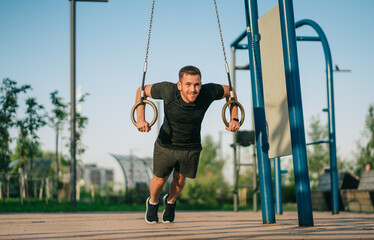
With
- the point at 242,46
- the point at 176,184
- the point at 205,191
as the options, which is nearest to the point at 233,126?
the point at 176,184

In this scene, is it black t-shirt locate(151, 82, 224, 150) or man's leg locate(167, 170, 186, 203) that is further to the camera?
man's leg locate(167, 170, 186, 203)

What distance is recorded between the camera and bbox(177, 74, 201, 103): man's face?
4684 millimetres

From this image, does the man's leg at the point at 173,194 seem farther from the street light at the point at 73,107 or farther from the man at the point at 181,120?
the street light at the point at 73,107

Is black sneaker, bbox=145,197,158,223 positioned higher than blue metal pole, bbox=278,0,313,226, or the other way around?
blue metal pole, bbox=278,0,313,226

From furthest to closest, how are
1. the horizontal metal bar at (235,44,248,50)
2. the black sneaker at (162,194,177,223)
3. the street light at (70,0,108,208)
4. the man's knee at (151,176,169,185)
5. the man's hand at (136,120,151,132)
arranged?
1. the street light at (70,0,108,208)
2. the horizontal metal bar at (235,44,248,50)
3. the black sneaker at (162,194,177,223)
4. the man's knee at (151,176,169,185)
5. the man's hand at (136,120,151,132)

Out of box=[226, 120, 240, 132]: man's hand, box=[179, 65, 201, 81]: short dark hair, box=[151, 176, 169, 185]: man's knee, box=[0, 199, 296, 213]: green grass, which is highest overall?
box=[179, 65, 201, 81]: short dark hair

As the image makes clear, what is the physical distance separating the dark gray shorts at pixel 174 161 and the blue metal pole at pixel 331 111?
3.72m

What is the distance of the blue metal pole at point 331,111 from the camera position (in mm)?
7957

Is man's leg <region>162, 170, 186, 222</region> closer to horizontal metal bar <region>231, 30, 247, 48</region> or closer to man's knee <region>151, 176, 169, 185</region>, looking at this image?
man's knee <region>151, 176, 169, 185</region>

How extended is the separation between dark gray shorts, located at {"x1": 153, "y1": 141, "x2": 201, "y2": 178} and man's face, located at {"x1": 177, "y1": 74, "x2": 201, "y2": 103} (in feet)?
2.17

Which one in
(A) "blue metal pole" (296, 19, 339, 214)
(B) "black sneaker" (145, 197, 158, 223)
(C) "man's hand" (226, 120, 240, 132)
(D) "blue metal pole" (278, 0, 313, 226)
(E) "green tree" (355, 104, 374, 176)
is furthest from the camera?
(E) "green tree" (355, 104, 374, 176)

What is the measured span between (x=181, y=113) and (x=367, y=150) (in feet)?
97.7

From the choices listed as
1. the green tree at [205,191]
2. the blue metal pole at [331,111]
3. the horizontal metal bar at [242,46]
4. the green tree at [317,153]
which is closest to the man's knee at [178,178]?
the blue metal pole at [331,111]

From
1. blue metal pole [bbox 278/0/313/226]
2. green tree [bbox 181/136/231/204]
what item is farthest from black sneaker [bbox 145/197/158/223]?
green tree [bbox 181/136/231/204]
